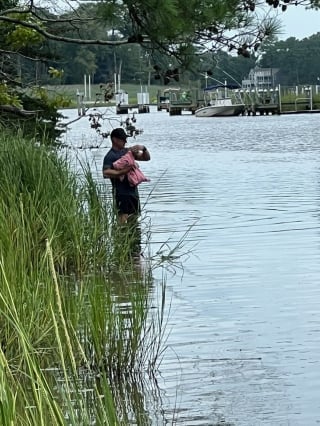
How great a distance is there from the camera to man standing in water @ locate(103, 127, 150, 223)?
45.4 ft

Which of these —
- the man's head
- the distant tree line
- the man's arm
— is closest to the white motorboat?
the distant tree line

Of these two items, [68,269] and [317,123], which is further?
[317,123]

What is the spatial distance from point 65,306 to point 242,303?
3530mm

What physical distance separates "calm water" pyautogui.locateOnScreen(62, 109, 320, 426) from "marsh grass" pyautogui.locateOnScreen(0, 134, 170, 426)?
34cm

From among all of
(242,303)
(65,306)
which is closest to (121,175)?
(242,303)

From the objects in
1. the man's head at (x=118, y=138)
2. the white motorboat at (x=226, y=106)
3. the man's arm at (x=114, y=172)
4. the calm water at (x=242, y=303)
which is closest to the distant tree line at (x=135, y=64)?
the man's head at (x=118, y=138)

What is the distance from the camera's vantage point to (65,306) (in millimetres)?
8062

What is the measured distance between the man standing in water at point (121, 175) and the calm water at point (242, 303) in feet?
3.15

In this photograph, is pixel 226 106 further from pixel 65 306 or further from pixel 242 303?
pixel 65 306

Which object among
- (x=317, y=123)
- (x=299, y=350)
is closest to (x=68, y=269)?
(x=299, y=350)

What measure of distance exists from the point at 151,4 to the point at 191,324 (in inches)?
107

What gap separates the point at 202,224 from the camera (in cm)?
1927

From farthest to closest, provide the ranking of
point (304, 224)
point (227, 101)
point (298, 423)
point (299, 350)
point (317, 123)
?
point (227, 101) → point (317, 123) → point (304, 224) → point (299, 350) → point (298, 423)

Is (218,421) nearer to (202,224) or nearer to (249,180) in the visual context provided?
(202,224)
